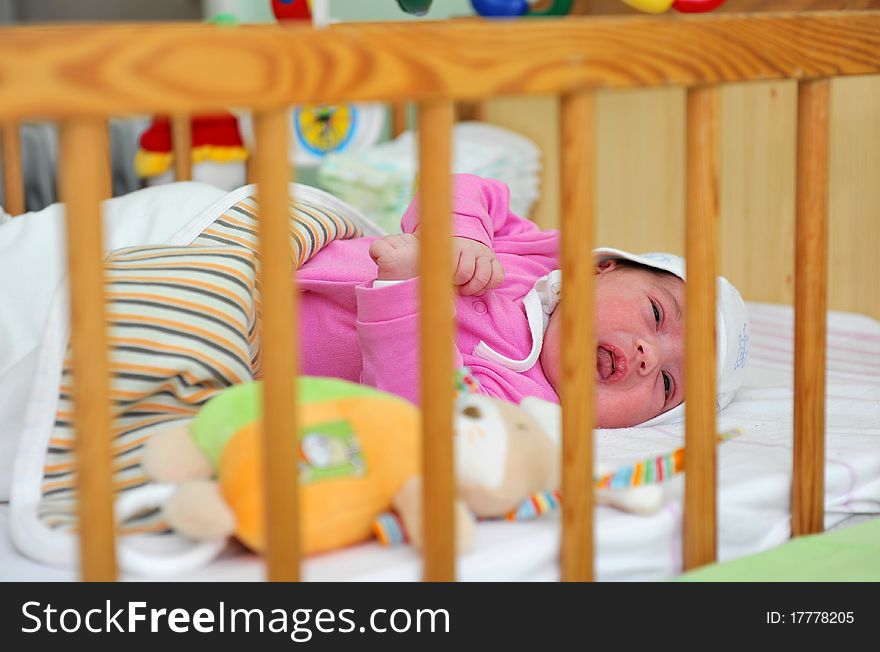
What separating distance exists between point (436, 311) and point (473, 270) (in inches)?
16.9

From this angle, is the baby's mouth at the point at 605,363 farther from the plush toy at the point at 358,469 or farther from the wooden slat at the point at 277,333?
the wooden slat at the point at 277,333

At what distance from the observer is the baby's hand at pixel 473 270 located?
1015mm

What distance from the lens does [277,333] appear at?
1.84 ft

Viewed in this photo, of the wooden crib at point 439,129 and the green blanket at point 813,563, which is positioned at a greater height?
the wooden crib at point 439,129

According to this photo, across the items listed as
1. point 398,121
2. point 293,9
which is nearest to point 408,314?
point 293,9

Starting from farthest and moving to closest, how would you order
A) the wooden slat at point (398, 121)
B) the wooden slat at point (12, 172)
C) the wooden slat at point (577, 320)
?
1. the wooden slat at point (398, 121)
2. the wooden slat at point (12, 172)
3. the wooden slat at point (577, 320)

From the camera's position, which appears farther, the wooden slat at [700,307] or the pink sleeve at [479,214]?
the pink sleeve at [479,214]

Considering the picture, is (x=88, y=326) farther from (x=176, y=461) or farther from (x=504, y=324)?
(x=504, y=324)

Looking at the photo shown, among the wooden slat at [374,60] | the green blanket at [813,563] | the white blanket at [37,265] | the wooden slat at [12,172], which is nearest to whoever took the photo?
the wooden slat at [374,60]

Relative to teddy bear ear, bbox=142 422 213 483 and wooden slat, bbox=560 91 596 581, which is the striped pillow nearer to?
teddy bear ear, bbox=142 422 213 483

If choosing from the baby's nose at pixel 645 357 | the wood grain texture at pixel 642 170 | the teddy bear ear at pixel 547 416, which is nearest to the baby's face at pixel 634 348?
the baby's nose at pixel 645 357

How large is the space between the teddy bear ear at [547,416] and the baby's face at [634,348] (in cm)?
24

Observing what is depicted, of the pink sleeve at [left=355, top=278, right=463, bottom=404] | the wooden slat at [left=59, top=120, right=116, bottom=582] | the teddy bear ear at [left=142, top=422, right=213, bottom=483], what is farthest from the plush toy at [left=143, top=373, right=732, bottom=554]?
the pink sleeve at [left=355, top=278, right=463, bottom=404]
